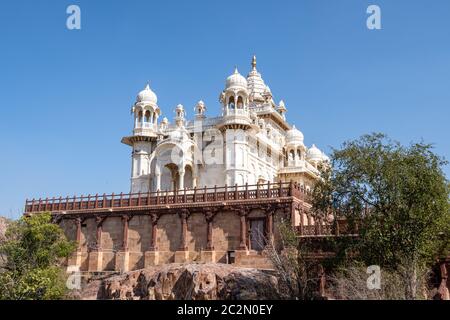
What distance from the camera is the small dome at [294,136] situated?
56469mm

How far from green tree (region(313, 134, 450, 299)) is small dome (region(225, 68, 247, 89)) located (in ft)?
65.7

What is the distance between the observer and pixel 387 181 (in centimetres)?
2814

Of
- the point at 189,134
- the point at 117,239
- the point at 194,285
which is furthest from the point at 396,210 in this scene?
the point at 189,134

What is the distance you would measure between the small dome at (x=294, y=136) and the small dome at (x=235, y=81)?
10.6 meters

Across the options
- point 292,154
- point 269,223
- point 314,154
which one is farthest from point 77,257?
point 314,154

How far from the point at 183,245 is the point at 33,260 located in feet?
33.4

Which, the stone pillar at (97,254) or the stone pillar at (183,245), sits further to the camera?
the stone pillar at (97,254)

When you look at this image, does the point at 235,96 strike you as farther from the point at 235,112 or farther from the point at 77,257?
the point at 77,257

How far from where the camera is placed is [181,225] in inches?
1572

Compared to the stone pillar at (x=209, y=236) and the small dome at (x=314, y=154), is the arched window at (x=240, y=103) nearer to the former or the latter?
the stone pillar at (x=209, y=236)

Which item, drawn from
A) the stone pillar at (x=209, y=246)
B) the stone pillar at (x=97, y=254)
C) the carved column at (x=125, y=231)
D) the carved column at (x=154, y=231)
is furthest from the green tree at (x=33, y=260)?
the stone pillar at (x=209, y=246)
